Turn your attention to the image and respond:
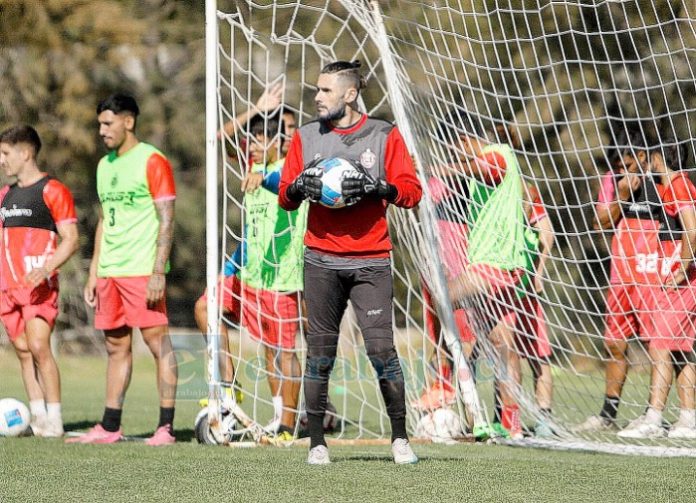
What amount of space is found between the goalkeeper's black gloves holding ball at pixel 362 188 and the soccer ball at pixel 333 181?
23mm

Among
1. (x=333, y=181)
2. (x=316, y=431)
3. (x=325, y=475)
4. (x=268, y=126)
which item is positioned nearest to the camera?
(x=325, y=475)

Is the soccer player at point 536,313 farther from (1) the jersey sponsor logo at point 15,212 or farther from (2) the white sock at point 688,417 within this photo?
(1) the jersey sponsor logo at point 15,212

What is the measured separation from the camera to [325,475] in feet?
17.1

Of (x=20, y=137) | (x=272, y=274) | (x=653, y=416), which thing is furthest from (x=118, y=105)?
(x=653, y=416)

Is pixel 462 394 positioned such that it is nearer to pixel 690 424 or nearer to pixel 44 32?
pixel 690 424

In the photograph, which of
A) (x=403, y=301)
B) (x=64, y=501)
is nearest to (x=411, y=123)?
(x=64, y=501)

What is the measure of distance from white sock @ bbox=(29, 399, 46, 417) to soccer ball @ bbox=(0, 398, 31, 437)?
240mm

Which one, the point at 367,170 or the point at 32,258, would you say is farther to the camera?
the point at 32,258

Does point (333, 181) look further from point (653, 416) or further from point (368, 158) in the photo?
point (653, 416)

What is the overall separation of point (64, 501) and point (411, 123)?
141 inches

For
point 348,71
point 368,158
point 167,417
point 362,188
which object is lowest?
point 167,417

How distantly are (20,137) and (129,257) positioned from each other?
1.18 meters

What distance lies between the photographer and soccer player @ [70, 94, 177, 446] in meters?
6.99

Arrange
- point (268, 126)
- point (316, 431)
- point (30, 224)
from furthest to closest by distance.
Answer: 1. point (268, 126)
2. point (30, 224)
3. point (316, 431)
